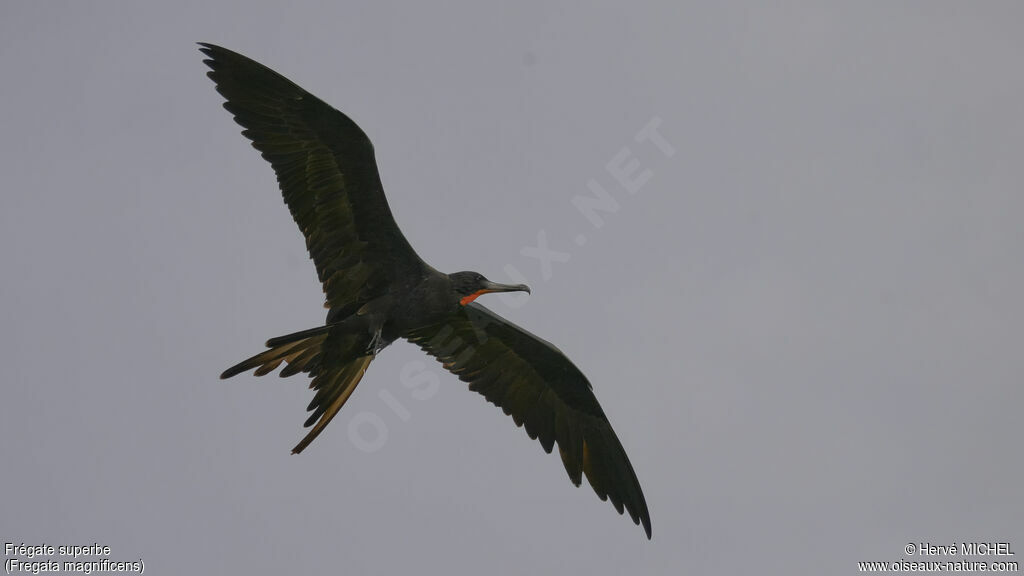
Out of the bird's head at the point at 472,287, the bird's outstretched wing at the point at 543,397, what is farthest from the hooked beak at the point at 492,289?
the bird's outstretched wing at the point at 543,397

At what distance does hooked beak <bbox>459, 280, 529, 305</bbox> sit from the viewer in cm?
1069

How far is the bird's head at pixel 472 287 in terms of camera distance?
1070cm

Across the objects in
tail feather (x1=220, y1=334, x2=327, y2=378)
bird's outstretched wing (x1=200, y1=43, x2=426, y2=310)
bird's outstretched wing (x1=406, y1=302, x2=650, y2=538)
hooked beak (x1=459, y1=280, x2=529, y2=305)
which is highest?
bird's outstretched wing (x1=200, y1=43, x2=426, y2=310)

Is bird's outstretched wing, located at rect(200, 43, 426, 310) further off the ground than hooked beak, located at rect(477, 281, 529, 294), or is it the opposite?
bird's outstretched wing, located at rect(200, 43, 426, 310)

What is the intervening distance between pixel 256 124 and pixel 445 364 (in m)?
3.05

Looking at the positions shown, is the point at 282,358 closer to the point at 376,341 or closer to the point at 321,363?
the point at 321,363

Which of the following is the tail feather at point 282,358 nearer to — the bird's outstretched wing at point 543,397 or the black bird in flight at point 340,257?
the black bird in flight at point 340,257

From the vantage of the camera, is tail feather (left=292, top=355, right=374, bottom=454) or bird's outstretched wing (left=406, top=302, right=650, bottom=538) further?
bird's outstretched wing (left=406, top=302, right=650, bottom=538)

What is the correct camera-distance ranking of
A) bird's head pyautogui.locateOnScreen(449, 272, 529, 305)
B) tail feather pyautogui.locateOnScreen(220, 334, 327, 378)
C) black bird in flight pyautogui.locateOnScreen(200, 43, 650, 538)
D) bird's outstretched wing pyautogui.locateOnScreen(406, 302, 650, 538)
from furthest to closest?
bird's outstretched wing pyautogui.locateOnScreen(406, 302, 650, 538) → bird's head pyautogui.locateOnScreen(449, 272, 529, 305) → black bird in flight pyautogui.locateOnScreen(200, 43, 650, 538) → tail feather pyautogui.locateOnScreen(220, 334, 327, 378)

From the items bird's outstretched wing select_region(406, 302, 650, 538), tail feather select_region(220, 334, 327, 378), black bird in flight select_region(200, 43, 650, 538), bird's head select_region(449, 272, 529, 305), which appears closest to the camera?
tail feather select_region(220, 334, 327, 378)

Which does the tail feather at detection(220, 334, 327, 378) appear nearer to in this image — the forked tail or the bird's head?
the forked tail

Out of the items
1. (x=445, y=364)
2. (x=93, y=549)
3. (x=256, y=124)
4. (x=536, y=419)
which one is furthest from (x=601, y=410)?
(x=93, y=549)

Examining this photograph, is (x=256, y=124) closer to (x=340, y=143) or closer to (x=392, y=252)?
(x=340, y=143)

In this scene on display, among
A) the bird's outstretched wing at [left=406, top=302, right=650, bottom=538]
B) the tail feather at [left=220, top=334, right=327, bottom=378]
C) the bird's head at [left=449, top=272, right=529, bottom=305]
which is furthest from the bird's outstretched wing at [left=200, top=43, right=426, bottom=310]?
the bird's outstretched wing at [left=406, top=302, right=650, bottom=538]
